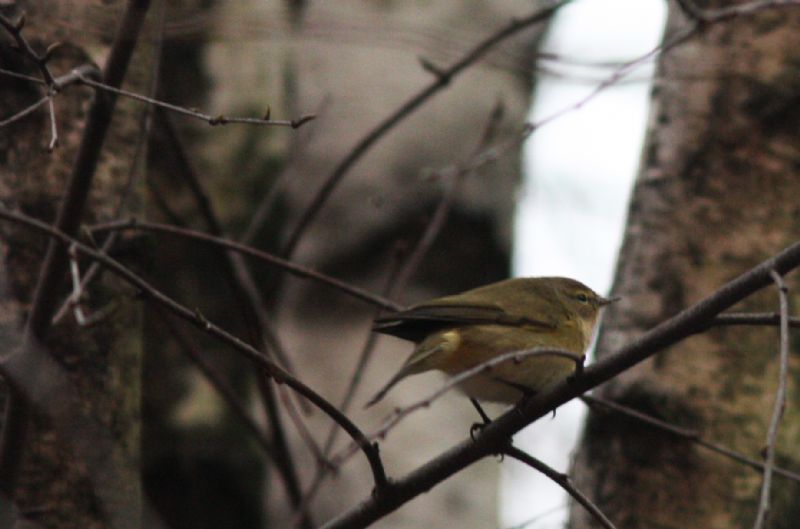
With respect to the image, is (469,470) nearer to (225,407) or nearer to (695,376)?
(225,407)

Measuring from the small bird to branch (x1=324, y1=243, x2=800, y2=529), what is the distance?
41 centimetres

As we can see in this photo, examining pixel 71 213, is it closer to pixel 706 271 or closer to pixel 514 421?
pixel 514 421

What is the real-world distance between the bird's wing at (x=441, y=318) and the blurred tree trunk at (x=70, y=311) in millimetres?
653

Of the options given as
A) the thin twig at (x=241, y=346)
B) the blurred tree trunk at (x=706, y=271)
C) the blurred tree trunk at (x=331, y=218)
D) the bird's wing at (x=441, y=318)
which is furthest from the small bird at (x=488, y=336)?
the blurred tree trunk at (x=331, y=218)

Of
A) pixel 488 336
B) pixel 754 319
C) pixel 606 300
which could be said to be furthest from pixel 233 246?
pixel 606 300

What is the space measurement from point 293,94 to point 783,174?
98.7 inches

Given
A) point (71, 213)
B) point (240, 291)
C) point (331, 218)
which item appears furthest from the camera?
point (331, 218)

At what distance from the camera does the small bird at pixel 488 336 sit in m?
2.72

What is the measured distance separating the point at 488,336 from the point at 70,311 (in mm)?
1040

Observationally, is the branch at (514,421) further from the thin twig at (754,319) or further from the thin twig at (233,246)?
the thin twig at (233,246)

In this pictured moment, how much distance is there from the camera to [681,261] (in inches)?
134

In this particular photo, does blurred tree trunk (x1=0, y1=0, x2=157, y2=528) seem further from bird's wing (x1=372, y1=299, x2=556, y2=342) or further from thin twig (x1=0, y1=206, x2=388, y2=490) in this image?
bird's wing (x1=372, y1=299, x2=556, y2=342)

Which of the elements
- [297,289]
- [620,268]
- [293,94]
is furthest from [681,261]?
[293,94]

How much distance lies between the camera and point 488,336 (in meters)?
2.88
